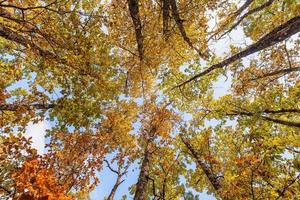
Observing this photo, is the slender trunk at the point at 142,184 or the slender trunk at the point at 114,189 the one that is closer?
the slender trunk at the point at 142,184

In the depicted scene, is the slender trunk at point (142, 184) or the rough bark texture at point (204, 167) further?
the rough bark texture at point (204, 167)

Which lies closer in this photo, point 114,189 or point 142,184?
point 142,184

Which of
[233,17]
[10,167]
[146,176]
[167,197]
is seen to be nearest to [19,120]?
[10,167]

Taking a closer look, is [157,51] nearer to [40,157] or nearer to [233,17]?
[233,17]

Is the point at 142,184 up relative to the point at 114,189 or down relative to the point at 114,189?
down

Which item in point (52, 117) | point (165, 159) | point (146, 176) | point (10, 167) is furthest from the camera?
point (165, 159)

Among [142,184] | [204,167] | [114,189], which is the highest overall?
[204,167]

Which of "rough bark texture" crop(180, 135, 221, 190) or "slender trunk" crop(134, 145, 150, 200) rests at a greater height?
"rough bark texture" crop(180, 135, 221, 190)

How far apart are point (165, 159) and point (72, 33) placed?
26.7 ft

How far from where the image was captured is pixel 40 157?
7.43m

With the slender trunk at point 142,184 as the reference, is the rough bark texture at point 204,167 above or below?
above

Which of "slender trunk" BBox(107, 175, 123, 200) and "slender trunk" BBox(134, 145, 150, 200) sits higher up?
"slender trunk" BBox(107, 175, 123, 200)

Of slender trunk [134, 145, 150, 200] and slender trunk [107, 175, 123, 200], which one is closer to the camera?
slender trunk [134, 145, 150, 200]

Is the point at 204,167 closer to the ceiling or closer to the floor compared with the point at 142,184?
closer to the ceiling
